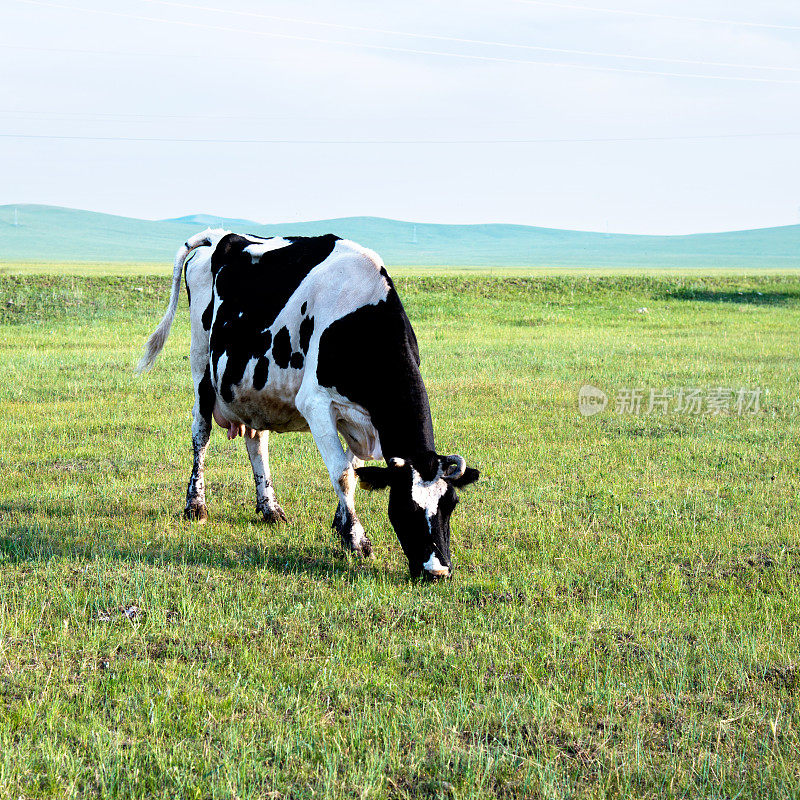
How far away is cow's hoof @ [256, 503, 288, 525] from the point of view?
9.08 meters

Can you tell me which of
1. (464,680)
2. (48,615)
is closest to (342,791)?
(464,680)

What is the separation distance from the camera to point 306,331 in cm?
858

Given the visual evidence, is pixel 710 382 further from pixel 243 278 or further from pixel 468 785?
pixel 468 785

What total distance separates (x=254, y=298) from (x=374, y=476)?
10.3 feet

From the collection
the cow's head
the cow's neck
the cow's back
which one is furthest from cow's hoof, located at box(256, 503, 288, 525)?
the cow's head

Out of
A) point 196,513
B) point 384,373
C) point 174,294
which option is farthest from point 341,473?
point 174,294

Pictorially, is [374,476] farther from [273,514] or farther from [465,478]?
[273,514]

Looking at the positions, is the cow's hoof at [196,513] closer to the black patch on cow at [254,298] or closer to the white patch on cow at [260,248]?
the black patch on cow at [254,298]

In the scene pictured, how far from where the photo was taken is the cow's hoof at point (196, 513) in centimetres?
908

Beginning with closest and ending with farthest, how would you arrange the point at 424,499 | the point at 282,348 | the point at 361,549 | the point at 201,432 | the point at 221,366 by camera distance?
1. the point at 424,499
2. the point at 361,549
3. the point at 282,348
4. the point at 221,366
5. the point at 201,432

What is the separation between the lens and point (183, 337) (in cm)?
2716

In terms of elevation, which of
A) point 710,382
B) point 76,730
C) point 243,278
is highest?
point 243,278

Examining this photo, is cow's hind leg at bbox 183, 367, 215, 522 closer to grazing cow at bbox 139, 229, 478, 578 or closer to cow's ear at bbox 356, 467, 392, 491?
grazing cow at bbox 139, 229, 478, 578

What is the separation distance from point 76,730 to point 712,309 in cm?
3763
